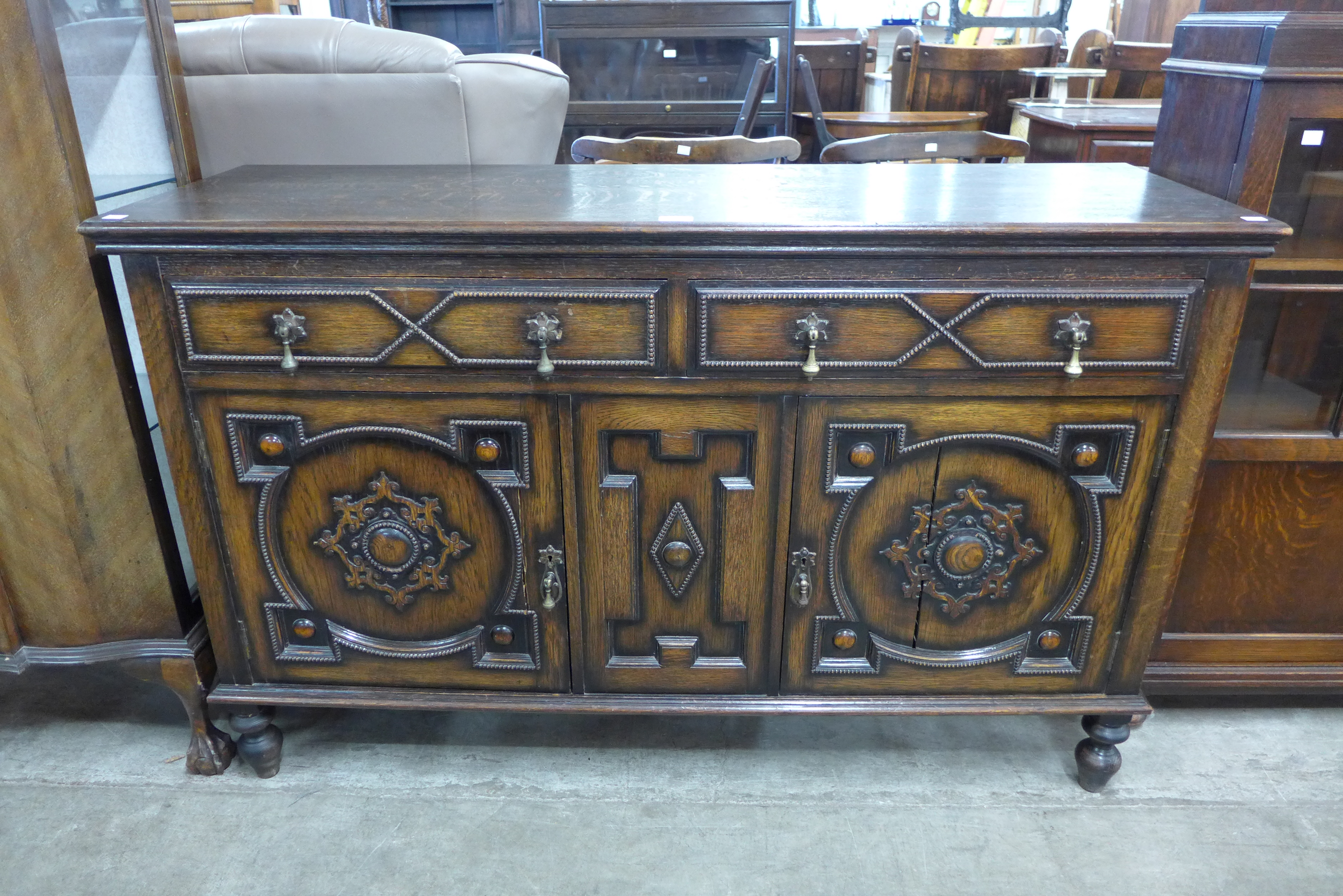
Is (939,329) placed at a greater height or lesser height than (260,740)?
greater

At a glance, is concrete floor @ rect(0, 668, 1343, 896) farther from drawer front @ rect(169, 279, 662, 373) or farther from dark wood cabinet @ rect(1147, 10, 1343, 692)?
drawer front @ rect(169, 279, 662, 373)

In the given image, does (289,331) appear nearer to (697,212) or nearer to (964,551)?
(697,212)

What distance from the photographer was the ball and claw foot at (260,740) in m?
1.50

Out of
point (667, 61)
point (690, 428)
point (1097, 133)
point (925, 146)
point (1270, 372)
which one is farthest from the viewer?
point (667, 61)

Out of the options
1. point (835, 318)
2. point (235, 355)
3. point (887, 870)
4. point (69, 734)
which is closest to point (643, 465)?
point (835, 318)

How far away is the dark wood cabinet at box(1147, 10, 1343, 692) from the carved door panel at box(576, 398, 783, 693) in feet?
2.34

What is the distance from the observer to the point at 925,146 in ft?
8.47

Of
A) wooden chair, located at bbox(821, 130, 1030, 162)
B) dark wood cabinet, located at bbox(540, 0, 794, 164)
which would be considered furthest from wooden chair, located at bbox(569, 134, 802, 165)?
dark wood cabinet, located at bbox(540, 0, 794, 164)

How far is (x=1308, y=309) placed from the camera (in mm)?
1411

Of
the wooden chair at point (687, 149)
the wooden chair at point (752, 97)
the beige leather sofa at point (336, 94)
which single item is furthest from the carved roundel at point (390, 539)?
the wooden chair at point (752, 97)

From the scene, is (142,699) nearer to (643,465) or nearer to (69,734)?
(69,734)

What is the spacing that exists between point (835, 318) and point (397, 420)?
601 millimetres

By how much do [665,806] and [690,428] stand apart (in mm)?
646

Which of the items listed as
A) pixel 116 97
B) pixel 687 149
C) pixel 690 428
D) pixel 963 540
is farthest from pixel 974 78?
pixel 116 97
